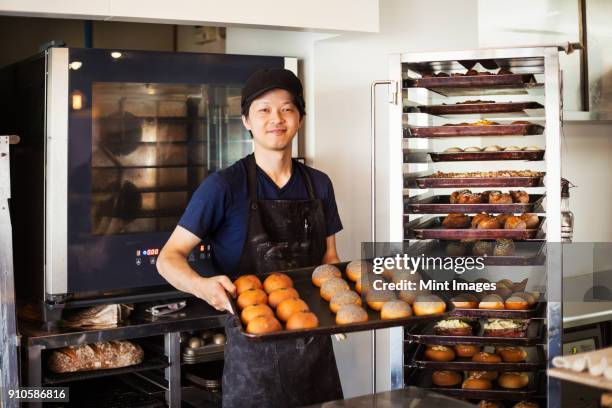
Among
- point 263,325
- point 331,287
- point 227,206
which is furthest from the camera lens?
point 227,206

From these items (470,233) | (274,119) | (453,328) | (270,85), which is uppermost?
(270,85)

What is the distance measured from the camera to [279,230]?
2.95 meters

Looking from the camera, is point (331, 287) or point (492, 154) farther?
point (492, 154)

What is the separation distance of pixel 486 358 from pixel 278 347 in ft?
2.52

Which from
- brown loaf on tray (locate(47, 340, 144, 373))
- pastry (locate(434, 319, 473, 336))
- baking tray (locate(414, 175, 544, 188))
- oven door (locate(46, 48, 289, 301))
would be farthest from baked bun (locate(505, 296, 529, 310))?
brown loaf on tray (locate(47, 340, 144, 373))

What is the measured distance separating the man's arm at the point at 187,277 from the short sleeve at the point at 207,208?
33 mm

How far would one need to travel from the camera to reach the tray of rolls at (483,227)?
2877 mm

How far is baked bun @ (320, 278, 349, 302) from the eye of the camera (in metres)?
2.56

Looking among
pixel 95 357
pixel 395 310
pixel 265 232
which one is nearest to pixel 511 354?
pixel 395 310

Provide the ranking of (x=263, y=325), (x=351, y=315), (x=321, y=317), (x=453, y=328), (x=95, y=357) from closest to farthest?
1. (x=263, y=325)
2. (x=351, y=315)
3. (x=321, y=317)
4. (x=453, y=328)
5. (x=95, y=357)

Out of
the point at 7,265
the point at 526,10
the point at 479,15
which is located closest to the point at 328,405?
the point at 7,265

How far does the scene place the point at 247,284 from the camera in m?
2.49

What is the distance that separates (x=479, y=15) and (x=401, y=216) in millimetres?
1575

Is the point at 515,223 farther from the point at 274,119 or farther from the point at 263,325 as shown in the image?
the point at 263,325
